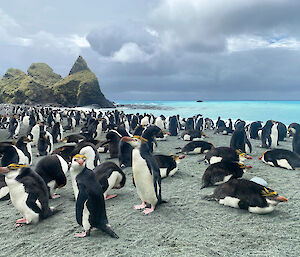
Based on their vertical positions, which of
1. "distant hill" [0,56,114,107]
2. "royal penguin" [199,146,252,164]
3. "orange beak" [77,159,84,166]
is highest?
"distant hill" [0,56,114,107]

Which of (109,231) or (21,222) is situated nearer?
(109,231)

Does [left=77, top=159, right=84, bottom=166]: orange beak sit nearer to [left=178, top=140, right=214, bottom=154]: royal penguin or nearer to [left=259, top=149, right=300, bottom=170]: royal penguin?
[left=259, top=149, right=300, bottom=170]: royal penguin

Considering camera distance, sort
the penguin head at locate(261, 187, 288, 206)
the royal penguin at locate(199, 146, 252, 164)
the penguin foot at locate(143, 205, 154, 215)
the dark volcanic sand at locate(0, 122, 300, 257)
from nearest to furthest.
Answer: the dark volcanic sand at locate(0, 122, 300, 257), the penguin head at locate(261, 187, 288, 206), the penguin foot at locate(143, 205, 154, 215), the royal penguin at locate(199, 146, 252, 164)

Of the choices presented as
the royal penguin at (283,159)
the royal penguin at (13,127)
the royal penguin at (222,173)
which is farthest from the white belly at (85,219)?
the royal penguin at (13,127)

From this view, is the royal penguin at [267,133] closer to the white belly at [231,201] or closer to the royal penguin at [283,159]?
the royal penguin at [283,159]

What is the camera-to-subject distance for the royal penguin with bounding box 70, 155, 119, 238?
10.2 feet

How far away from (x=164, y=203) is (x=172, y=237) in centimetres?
116

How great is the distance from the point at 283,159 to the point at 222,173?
2697 mm

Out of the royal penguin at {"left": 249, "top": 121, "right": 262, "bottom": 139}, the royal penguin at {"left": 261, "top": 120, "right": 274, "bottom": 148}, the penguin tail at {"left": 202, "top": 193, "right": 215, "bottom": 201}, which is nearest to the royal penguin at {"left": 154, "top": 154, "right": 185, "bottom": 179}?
the penguin tail at {"left": 202, "top": 193, "right": 215, "bottom": 201}

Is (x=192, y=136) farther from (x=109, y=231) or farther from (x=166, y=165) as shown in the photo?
(x=109, y=231)

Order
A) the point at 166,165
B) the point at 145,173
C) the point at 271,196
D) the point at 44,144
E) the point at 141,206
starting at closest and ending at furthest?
the point at 271,196, the point at 145,173, the point at 141,206, the point at 166,165, the point at 44,144

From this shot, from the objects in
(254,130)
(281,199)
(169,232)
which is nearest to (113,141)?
(169,232)

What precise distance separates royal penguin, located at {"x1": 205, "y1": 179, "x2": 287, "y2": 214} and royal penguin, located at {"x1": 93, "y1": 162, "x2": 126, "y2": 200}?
1.91 metres

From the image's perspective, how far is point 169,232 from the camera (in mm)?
3318
